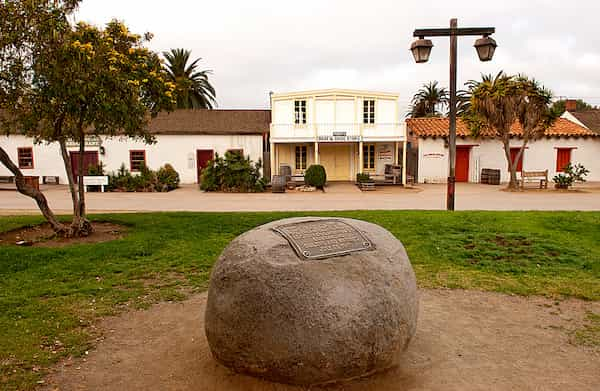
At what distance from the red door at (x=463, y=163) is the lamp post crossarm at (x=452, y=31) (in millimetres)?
17829

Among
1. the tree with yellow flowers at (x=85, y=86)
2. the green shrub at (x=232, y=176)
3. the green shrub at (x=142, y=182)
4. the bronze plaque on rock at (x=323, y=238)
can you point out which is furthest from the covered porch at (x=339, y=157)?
the bronze plaque on rock at (x=323, y=238)

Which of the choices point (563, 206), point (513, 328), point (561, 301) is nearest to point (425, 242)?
point (561, 301)

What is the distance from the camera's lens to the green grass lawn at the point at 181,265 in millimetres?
5050

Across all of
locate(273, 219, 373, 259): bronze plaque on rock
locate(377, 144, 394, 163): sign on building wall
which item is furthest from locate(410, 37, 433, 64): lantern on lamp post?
locate(377, 144, 394, 163): sign on building wall

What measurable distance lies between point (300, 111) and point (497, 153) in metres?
12.3

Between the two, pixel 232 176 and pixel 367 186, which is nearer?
pixel 232 176

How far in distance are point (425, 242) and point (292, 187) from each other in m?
15.2

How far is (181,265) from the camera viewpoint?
780 cm

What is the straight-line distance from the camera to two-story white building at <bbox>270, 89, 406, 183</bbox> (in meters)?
25.6

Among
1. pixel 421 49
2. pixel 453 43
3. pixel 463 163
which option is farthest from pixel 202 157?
pixel 453 43

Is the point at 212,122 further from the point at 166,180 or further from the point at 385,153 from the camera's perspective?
the point at 385,153

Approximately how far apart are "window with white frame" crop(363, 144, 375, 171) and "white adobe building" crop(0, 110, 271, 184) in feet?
20.5

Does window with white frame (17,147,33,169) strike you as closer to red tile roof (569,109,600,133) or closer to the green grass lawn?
the green grass lawn

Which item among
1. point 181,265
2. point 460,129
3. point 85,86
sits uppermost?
point 460,129
